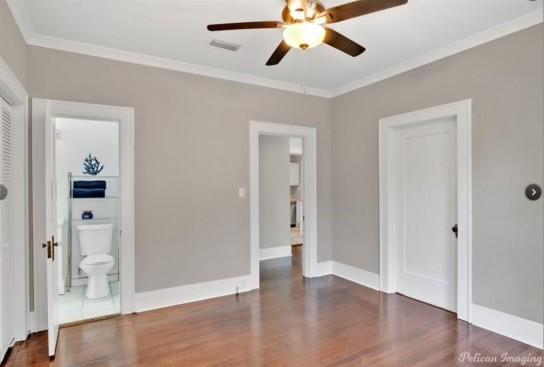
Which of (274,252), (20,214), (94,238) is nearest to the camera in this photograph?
(20,214)

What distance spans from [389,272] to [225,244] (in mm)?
2096

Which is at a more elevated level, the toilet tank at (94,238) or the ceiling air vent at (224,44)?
the ceiling air vent at (224,44)

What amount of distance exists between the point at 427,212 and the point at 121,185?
3433 millimetres

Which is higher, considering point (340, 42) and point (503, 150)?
point (340, 42)

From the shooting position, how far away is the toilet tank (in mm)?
4555

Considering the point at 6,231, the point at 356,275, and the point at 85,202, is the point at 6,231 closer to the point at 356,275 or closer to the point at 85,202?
the point at 85,202

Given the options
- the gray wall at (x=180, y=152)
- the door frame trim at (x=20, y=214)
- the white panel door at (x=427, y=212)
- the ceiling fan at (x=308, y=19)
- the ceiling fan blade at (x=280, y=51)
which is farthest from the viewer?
the white panel door at (x=427, y=212)

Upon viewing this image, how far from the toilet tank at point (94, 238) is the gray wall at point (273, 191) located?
2.53 m

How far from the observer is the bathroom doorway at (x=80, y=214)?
2.78 m

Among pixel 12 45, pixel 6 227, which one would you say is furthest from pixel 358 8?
pixel 6 227

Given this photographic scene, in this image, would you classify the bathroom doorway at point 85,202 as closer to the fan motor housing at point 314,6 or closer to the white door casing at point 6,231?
the white door casing at point 6,231

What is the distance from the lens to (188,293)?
388 centimetres

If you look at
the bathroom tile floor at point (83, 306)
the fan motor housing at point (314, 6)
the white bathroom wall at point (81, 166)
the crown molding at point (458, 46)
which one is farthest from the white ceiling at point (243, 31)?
the bathroom tile floor at point (83, 306)

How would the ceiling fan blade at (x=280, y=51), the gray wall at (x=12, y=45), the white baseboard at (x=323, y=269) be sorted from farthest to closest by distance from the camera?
the white baseboard at (x=323, y=269) < the ceiling fan blade at (x=280, y=51) < the gray wall at (x=12, y=45)
